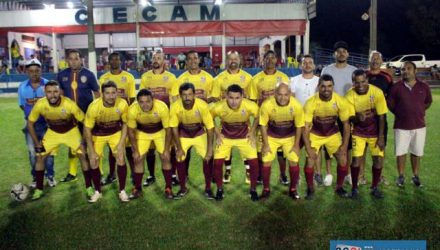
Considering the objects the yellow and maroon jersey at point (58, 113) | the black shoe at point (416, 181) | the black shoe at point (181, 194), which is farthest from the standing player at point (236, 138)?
the black shoe at point (416, 181)

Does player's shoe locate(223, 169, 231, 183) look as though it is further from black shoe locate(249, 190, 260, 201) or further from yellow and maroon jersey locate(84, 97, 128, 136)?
yellow and maroon jersey locate(84, 97, 128, 136)

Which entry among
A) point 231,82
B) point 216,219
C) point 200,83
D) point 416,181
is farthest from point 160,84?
point 416,181

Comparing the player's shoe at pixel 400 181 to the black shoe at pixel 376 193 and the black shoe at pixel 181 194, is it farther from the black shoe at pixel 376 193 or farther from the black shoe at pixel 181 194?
the black shoe at pixel 181 194

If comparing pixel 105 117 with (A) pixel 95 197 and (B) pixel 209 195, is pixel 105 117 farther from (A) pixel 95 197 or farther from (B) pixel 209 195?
(B) pixel 209 195

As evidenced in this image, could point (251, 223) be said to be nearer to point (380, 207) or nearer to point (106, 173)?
point (380, 207)

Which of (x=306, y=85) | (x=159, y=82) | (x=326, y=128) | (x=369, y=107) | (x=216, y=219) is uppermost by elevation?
(x=159, y=82)

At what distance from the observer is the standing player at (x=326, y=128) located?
622cm

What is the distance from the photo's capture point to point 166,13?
80.7ft

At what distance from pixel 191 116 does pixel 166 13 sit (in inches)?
769

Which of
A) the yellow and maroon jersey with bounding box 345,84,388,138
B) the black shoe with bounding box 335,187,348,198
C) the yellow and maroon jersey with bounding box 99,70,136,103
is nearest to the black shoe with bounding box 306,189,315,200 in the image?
the black shoe with bounding box 335,187,348,198

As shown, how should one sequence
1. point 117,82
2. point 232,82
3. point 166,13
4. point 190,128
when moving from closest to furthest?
1. point 190,128
2. point 232,82
3. point 117,82
4. point 166,13

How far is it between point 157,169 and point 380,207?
4386mm

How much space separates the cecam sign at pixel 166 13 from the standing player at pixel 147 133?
754 inches

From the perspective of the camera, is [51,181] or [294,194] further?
[51,181]
